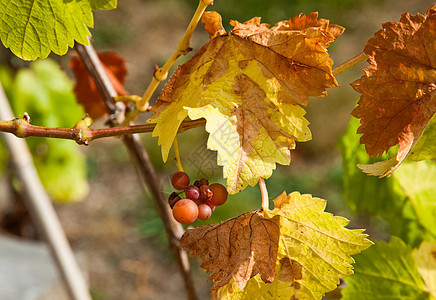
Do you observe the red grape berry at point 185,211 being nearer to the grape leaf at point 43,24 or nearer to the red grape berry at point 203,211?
the red grape berry at point 203,211

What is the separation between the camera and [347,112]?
10.6 ft

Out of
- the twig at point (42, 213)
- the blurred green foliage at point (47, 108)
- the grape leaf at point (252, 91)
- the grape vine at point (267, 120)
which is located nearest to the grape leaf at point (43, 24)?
the grape vine at point (267, 120)

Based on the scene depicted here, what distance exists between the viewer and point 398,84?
1.32ft

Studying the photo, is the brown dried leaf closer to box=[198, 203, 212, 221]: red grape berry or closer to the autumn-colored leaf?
box=[198, 203, 212, 221]: red grape berry

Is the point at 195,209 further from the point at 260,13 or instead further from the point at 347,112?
the point at 260,13

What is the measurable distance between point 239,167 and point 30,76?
1.29 metres

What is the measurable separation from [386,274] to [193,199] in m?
0.25

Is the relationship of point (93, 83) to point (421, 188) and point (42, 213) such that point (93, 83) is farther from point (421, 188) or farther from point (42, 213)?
point (421, 188)

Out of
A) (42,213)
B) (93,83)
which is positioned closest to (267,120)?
(93,83)

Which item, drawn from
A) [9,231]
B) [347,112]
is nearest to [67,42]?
[9,231]

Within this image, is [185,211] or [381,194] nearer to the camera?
[185,211]

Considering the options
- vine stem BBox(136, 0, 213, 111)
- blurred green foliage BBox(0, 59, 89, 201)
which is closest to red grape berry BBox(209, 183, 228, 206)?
vine stem BBox(136, 0, 213, 111)

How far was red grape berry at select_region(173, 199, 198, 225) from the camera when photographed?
402 millimetres

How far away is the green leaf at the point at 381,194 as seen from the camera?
60 centimetres
